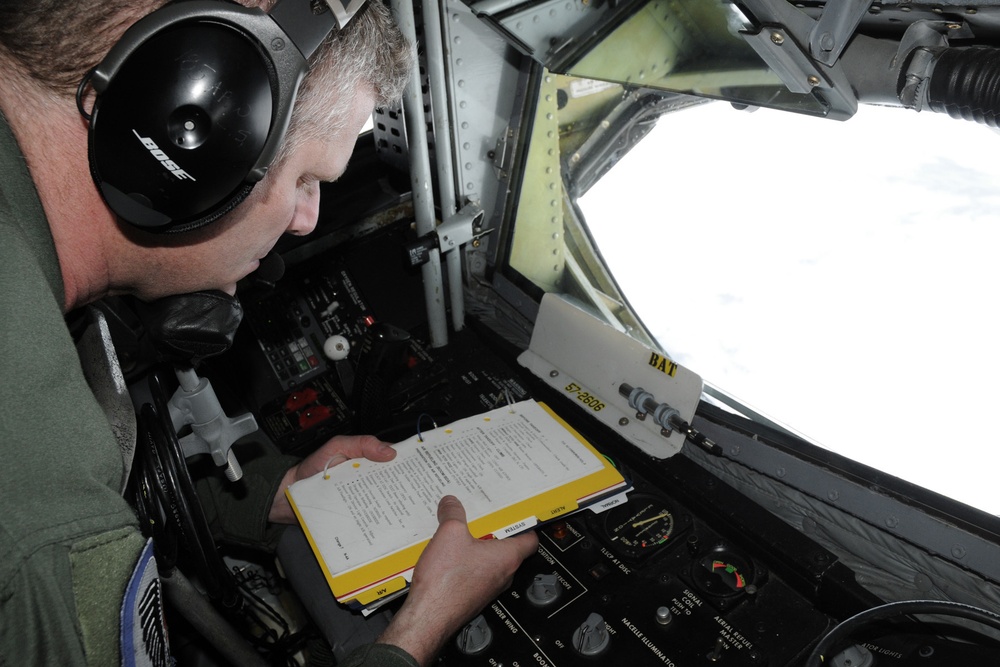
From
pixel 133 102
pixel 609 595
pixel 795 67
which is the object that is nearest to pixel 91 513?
pixel 133 102

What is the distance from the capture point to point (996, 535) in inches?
44.7

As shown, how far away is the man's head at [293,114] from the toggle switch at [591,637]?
79 centimetres

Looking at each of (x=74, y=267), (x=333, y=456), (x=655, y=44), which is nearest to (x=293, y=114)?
(x=74, y=267)

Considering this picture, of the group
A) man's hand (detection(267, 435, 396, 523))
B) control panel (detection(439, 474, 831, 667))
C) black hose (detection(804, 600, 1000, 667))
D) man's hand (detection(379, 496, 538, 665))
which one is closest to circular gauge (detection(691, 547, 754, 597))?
control panel (detection(439, 474, 831, 667))

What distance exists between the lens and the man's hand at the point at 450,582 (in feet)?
3.83

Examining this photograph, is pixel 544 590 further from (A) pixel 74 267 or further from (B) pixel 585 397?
(A) pixel 74 267

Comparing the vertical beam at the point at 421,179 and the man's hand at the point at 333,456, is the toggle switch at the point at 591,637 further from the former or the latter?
the vertical beam at the point at 421,179

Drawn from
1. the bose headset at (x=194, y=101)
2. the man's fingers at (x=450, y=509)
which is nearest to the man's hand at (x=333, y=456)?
the man's fingers at (x=450, y=509)

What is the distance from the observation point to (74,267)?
2.94 ft

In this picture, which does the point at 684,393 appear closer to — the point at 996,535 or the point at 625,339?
the point at 625,339

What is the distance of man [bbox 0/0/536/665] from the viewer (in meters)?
0.61

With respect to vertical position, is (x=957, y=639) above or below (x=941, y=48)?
below

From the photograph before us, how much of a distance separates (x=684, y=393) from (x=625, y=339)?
19 centimetres

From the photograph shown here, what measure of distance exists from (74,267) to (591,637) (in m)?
0.95
